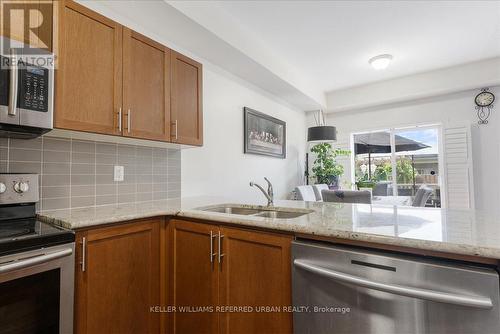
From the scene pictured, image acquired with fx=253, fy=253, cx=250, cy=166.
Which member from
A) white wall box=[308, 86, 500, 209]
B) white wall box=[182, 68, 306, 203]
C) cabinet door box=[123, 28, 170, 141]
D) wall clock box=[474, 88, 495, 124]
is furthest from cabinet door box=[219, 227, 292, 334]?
wall clock box=[474, 88, 495, 124]

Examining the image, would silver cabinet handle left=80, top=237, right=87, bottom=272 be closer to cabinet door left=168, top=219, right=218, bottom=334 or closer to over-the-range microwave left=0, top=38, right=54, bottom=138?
cabinet door left=168, top=219, right=218, bottom=334

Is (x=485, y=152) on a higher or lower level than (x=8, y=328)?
higher

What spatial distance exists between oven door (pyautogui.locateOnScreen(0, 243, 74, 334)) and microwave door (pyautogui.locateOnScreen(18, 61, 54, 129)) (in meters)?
0.63

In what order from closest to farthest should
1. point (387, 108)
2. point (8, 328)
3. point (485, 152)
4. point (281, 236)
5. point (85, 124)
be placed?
1. point (8, 328)
2. point (281, 236)
3. point (85, 124)
4. point (485, 152)
5. point (387, 108)

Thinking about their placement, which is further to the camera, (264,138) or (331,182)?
(331,182)

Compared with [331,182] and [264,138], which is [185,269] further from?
[331,182]

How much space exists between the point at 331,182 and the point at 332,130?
1.10 meters

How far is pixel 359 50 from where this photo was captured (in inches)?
127

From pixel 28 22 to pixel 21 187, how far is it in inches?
32.9

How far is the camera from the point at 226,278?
1.36m

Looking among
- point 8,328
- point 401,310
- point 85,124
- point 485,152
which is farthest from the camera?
point 485,152

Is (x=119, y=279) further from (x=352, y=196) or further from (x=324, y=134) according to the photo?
(x=324, y=134)

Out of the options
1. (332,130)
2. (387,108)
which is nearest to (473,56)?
(387,108)

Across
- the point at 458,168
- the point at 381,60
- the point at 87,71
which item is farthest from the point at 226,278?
the point at 458,168
